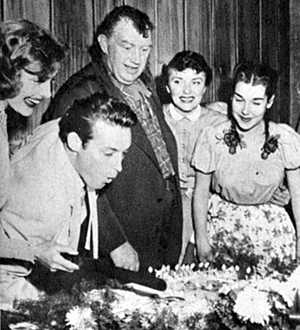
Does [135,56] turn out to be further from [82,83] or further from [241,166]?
[241,166]

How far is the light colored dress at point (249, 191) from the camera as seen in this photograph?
2.52 m

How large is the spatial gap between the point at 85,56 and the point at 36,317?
850mm

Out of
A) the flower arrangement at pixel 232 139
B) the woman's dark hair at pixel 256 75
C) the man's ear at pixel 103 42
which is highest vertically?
the man's ear at pixel 103 42

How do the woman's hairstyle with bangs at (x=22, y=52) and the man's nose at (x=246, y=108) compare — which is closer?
the woman's hairstyle with bangs at (x=22, y=52)

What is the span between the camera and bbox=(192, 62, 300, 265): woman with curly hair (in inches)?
98.6

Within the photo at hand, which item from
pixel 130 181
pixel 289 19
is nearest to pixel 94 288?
pixel 130 181

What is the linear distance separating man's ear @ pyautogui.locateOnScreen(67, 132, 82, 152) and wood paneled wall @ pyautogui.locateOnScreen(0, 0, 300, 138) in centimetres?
12

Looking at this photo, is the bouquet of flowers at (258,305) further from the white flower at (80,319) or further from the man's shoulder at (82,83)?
the man's shoulder at (82,83)

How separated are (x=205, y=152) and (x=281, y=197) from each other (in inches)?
13.0

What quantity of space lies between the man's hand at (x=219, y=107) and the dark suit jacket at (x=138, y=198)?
0.59 ft

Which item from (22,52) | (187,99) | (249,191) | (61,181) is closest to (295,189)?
(249,191)

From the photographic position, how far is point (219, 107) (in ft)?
8.22

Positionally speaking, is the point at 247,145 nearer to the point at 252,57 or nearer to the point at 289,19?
the point at 252,57

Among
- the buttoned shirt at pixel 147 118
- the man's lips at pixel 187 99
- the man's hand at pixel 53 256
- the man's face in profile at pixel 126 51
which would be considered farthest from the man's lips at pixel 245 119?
the man's hand at pixel 53 256
